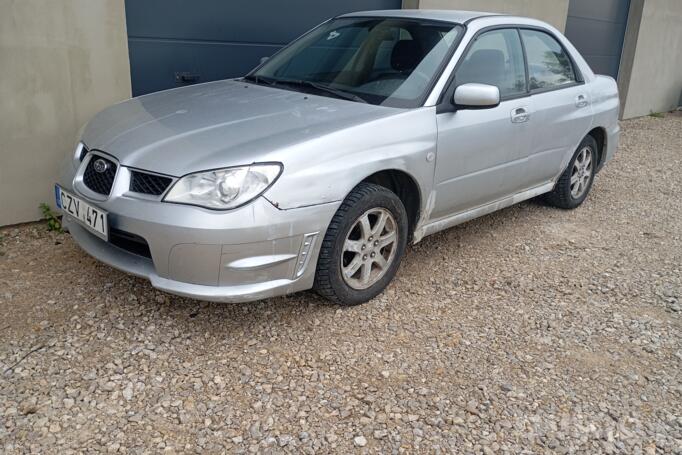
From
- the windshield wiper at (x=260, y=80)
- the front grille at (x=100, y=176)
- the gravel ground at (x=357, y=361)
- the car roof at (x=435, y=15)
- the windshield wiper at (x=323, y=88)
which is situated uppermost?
the car roof at (x=435, y=15)

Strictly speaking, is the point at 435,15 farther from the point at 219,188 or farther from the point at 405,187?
the point at 219,188

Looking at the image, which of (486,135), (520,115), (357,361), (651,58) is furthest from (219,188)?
(651,58)

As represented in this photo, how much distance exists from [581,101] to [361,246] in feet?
8.75

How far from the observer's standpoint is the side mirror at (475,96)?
11.6ft

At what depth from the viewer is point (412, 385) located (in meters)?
2.86

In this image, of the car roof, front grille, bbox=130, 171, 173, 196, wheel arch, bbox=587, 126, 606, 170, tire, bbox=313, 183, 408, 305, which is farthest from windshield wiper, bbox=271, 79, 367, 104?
wheel arch, bbox=587, 126, 606, 170

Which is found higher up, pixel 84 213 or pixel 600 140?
pixel 84 213

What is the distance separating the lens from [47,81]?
14.3ft

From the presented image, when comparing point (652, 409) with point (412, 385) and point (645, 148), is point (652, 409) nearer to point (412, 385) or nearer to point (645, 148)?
point (412, 385)

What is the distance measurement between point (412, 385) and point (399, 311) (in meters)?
0.71

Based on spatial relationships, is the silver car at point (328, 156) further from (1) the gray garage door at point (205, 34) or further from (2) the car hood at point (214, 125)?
(1) the gray garage door at point (205, 34)

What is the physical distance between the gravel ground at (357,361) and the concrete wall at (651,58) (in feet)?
29.0

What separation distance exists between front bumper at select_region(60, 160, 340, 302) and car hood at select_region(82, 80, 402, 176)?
219 millimetres

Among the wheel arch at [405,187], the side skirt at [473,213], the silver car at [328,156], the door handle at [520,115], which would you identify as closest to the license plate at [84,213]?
the silver car at [328,156]
